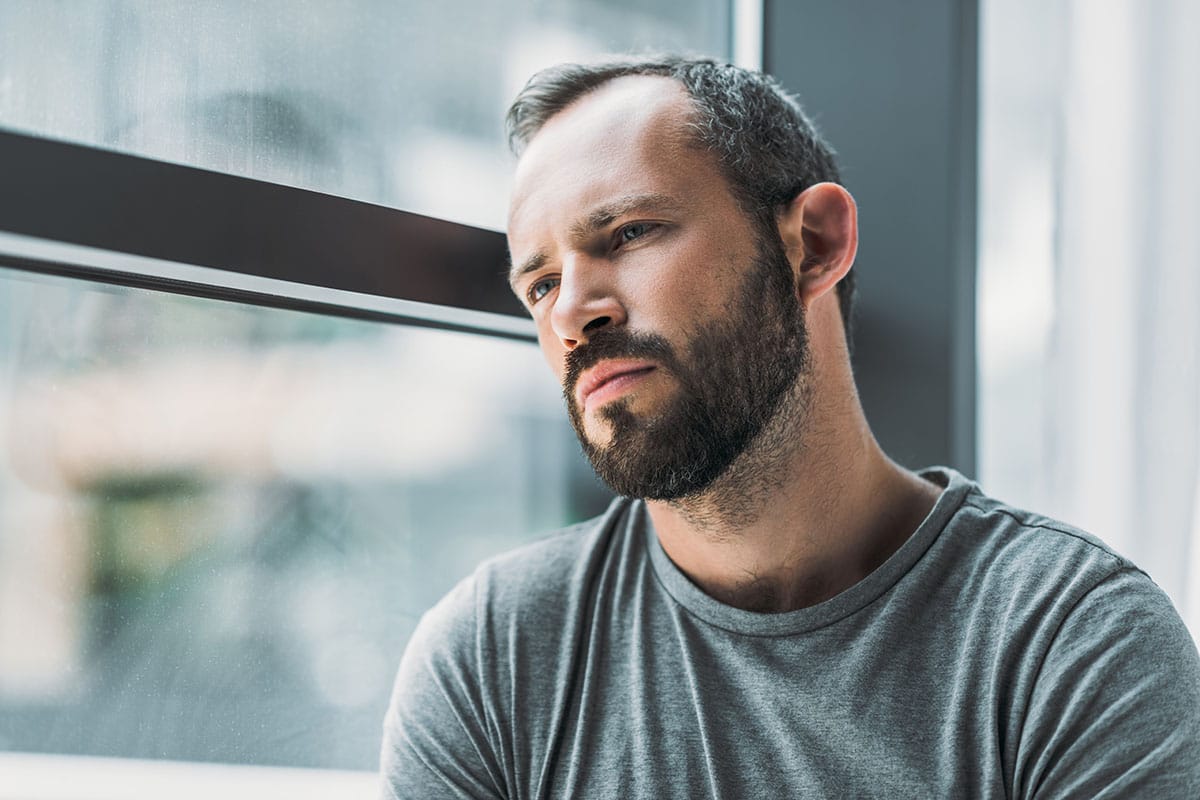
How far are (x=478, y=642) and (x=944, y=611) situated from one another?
20.6 inches

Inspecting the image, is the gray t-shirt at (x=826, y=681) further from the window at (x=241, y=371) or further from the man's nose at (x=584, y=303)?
the man's nose at (x=584, y=303)

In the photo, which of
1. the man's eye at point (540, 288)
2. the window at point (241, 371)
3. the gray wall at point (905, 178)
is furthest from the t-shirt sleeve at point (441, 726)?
the gray wall at point (905, 178)

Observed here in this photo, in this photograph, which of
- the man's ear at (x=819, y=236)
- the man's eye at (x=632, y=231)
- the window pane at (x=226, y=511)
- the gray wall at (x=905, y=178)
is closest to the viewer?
the window pane at (x=226, y=511)

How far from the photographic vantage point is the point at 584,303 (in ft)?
3.84

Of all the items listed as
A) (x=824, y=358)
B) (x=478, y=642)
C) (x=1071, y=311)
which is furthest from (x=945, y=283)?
(x=478, y=642)

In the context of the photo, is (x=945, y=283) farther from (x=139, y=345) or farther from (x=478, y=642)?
(x=139, y=345)

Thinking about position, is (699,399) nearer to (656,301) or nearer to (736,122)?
(656,301)

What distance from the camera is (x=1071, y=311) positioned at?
164cm

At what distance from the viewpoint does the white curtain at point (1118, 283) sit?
5.05ft

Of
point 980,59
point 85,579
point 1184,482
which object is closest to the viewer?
point 85,579

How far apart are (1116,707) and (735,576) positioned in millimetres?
429

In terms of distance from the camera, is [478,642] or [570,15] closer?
[478,642]

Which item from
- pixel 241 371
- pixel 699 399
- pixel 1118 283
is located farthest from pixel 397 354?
pixel 1118 283

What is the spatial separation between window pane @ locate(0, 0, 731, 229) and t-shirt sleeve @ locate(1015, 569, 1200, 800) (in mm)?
885
